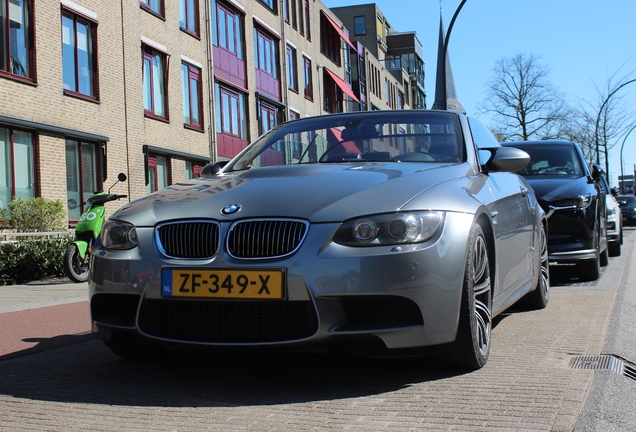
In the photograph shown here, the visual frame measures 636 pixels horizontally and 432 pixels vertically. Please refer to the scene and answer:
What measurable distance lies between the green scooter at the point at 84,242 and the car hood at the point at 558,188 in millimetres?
5925

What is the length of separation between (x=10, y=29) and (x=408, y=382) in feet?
46.3

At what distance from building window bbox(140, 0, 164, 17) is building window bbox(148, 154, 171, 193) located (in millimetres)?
3924

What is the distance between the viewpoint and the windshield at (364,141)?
497cm

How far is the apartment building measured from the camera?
16047mm

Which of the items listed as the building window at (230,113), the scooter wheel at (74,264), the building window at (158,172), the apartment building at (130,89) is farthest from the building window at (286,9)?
the scooter wheel at (74,264)

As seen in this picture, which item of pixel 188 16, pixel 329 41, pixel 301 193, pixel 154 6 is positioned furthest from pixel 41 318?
pixel 329 41

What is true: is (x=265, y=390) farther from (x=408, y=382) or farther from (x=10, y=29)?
(x=10, y=29)

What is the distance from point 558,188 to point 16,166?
1097cm

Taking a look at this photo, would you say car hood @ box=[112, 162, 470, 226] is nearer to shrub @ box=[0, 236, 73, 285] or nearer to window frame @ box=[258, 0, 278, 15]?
shrub @ box=[0, 236, 73, 285]

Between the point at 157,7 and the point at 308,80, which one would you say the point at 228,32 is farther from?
the point at 308,80

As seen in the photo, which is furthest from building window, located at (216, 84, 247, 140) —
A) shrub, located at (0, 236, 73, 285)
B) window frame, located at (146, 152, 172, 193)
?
shrub, located at (0, 236, 73, 285)

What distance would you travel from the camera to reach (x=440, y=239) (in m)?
3.68

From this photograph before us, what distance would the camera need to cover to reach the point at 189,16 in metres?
24.3

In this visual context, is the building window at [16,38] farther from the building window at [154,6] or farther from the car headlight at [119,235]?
the car headlight at [119,235]
